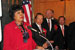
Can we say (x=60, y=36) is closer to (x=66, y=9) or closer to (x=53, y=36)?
(x=53, y=36)

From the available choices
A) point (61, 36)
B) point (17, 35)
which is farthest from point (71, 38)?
Result: point (17, 35)

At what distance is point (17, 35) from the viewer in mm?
2352

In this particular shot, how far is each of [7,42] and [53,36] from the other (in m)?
1.75

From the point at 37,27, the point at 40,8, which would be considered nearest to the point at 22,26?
the point at 37,27

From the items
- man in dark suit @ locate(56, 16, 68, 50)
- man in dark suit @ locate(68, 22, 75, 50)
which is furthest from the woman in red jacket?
man in dark suit @ locate(56, 16, 68, 50)

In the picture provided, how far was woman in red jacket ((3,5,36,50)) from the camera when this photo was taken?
2.31 m

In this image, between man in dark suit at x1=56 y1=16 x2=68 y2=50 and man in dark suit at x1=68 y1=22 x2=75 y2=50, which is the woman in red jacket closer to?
man in dark suit at x1=68 y1=22 x2=75 y2=50

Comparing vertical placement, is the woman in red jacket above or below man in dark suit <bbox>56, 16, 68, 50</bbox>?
above

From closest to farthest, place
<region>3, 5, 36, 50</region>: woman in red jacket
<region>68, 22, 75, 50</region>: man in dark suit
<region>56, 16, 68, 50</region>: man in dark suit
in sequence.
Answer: <region>3, 5, 36, 50</region>: woman in red jacket < <region>68, 22, 75, 50</region>: man in dark suit < <region>56, 16, 68, 50</region>: man in dark suit

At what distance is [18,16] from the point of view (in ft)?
8.07

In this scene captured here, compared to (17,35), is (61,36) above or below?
below

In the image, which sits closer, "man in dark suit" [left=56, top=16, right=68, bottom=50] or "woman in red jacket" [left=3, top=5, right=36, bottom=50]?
"woman in red jacket" [left=3, top=5, right=36, bottom=50]

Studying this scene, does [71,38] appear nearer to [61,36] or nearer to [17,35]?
[61,36]

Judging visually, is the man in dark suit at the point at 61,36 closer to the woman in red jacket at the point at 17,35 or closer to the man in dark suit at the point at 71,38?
the man in dark suit at the point at 71,38
